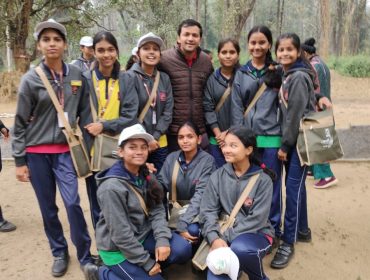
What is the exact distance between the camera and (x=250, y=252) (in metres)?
2.73

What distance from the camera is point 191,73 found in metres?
3.68

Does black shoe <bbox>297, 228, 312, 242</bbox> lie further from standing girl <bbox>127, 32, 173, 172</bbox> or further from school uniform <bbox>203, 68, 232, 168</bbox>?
standing girl <bbox>127, 32, 173, 172</bbox>

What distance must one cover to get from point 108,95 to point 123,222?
1.14 metres

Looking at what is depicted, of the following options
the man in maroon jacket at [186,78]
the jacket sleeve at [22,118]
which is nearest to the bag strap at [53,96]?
the jacket sleeve at [22,118]

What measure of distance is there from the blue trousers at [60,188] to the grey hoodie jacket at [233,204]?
1006 mm

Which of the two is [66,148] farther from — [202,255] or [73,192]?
[202,255]

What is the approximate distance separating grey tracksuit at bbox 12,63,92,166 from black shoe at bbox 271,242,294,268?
2080 mm

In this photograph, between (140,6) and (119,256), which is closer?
(119,256)

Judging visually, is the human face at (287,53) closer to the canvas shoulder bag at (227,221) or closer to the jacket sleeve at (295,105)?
the jacket sleeve at (295,105)

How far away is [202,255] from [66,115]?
151 cm

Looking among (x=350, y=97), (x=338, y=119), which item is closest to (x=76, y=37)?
(x=338, y=119)

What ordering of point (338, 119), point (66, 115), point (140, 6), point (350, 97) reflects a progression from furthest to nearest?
point (140, 6), point (350, 97), point (338, 119), point (66, 115)

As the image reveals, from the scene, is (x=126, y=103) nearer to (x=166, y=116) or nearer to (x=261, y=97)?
(x=166, y=116)

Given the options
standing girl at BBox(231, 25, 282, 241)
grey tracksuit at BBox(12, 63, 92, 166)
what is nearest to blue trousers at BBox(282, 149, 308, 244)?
standing girl at BBox(231, 25, 282, 241)
